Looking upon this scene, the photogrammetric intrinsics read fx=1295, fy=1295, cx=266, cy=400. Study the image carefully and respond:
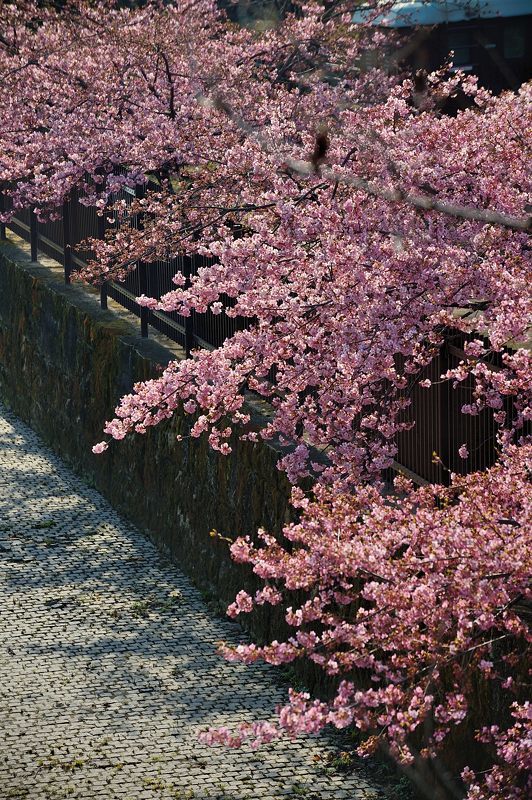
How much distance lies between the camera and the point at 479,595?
503cm

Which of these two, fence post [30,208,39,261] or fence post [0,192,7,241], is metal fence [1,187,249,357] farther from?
fence post [0,192,7,241]

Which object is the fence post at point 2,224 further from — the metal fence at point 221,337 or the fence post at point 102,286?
the fence post at point 102,286

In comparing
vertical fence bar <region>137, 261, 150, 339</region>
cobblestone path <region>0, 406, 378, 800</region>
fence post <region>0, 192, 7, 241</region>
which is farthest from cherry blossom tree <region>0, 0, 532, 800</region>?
fence post <region>0, 192, 7, 241</region>

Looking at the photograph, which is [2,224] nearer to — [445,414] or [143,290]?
[143,290]

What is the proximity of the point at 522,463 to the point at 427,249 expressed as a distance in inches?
59.9

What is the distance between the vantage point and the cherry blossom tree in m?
5.40

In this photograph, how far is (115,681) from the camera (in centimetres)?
987

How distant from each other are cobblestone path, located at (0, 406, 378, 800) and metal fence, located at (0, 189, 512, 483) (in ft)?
6.82

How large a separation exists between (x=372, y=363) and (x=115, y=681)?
3881 mm

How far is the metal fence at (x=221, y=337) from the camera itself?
8.36 meters

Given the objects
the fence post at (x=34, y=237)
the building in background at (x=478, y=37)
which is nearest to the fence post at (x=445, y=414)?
the fence post at (x=34, y=237)

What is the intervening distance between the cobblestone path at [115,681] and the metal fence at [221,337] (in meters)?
2.08

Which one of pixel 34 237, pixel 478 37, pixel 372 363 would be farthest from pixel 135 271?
pixel 478 37

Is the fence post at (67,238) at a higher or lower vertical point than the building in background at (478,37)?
lower
